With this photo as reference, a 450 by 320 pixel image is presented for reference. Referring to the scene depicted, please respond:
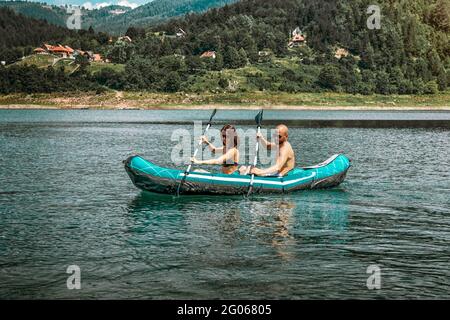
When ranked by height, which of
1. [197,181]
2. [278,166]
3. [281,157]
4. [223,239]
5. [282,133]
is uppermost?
[282,133]

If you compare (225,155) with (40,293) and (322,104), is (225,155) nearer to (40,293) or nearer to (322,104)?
(40,293)

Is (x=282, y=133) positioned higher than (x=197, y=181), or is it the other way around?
(x=282, y=133)

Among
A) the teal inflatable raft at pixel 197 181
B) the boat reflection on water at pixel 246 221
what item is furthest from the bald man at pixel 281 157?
the boat reflection on water at pixel 246 221

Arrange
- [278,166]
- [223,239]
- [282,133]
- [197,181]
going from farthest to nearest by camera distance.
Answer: [278,166]
[197,181]
[282,133]
[223,239]

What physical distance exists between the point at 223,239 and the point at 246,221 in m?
3.00

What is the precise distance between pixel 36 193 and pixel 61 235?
32.9 feet

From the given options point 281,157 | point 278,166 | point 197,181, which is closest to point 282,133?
point 281,157

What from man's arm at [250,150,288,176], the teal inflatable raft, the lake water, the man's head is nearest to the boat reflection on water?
the lake water

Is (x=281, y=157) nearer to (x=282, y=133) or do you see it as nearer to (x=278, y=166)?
(x=278, y=166)

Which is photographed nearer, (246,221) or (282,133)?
(246,221)

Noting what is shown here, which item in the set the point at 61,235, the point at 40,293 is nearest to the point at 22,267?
the point at 40,293

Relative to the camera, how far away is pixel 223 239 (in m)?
20.4

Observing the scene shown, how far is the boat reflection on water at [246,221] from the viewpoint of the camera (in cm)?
1972
